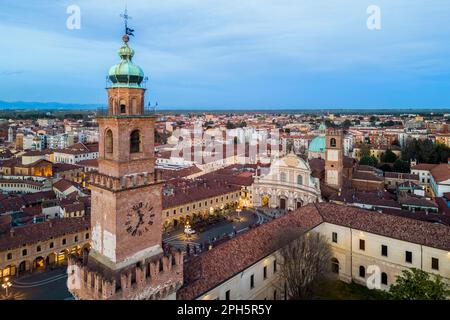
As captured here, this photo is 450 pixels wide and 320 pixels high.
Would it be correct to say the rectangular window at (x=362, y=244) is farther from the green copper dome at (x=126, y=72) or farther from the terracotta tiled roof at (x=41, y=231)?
the terracotta tiled roof at (x=41, y=231)

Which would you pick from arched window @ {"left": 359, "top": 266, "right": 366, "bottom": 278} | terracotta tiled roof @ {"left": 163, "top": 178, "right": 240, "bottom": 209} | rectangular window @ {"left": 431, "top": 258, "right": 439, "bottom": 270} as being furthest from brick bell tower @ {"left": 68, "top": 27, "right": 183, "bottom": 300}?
terracotta tiled roof @ {"left": 163, "top": 178, "right": 240, "bottom": 209}

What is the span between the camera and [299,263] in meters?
26.0

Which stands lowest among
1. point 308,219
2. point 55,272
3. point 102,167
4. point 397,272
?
point 55,272

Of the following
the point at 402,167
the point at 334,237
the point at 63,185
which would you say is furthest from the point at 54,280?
the point at 402,167

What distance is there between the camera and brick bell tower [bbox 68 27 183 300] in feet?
55.5

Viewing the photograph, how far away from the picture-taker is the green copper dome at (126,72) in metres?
17.6

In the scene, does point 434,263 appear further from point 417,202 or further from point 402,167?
point 402,167

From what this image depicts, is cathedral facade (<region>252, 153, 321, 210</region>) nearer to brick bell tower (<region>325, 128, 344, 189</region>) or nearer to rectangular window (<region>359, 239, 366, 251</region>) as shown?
brick bell tower (<region>325, 128, 344, 189</region>)

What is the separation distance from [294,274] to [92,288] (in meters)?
14.8

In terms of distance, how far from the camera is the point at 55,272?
34406 mm

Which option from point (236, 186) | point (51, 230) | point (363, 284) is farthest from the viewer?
point (236, 186)

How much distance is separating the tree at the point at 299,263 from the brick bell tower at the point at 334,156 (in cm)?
2722
